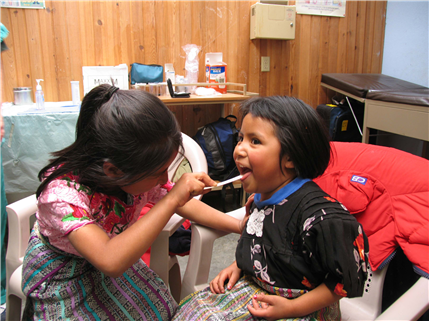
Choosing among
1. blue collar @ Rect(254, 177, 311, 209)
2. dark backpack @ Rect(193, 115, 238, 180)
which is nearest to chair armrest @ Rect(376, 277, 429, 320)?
blue collar @ Rect(254, 177, 311, 209)

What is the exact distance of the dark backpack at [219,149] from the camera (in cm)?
247

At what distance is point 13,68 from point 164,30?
116cm

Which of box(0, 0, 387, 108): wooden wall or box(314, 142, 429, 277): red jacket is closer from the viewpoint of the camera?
box(314, 142, 429, 277): red jacket

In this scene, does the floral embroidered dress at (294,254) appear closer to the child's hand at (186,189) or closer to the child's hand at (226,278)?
the child's hand at (226,278)

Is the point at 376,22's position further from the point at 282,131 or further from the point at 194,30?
the point at 282,131

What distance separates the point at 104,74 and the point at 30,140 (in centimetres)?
74

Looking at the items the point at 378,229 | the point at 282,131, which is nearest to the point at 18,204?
the point at 282,131

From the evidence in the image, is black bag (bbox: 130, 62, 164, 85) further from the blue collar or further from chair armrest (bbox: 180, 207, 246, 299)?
the blue collar

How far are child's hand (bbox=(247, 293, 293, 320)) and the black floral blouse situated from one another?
0.05m

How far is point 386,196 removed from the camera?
1.10 metres

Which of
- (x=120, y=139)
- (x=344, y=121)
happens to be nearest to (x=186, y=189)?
(x=120, y=139)

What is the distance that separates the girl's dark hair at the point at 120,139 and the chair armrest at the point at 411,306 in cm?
65

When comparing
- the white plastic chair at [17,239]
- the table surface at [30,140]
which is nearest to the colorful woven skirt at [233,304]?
the white plastic chair at [17,239]

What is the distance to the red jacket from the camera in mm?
1007
